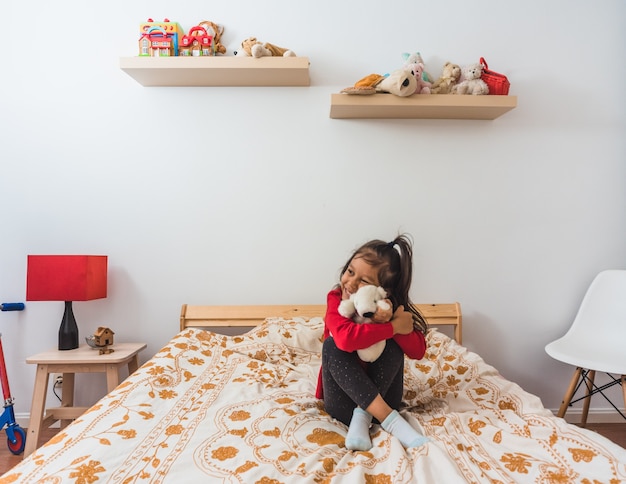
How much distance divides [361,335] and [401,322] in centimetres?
16

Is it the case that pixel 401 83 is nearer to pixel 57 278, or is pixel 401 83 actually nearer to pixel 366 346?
pixel 366 346

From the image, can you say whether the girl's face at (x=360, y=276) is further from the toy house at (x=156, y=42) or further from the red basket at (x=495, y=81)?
the toy house at (x=156, y=42)

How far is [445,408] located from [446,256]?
3.81 ft

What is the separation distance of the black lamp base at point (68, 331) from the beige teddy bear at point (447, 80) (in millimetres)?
2165

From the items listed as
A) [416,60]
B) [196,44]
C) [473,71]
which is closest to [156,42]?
[196,44]

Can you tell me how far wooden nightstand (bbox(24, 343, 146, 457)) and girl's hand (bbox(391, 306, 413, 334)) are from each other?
4.52ft

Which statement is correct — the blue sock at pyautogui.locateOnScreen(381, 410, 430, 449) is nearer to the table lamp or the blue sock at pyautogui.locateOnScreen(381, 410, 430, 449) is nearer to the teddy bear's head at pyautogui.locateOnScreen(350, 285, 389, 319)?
Answer: the teddy bear's head at pyautogui.locateOnScreen(350, 285, 389, 319)

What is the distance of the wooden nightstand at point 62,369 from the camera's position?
6.97ft

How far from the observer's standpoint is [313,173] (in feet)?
8.35

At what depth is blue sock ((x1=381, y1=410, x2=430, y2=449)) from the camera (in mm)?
1262

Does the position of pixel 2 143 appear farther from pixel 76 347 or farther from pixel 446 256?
pixel 446 256

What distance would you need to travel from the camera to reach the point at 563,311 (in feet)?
8.48

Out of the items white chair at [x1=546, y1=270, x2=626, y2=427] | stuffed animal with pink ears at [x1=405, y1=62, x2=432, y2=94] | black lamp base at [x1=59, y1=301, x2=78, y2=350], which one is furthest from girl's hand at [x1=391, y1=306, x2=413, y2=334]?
black lamp base at [x1=59, y1=301, x2=78, y2=350]

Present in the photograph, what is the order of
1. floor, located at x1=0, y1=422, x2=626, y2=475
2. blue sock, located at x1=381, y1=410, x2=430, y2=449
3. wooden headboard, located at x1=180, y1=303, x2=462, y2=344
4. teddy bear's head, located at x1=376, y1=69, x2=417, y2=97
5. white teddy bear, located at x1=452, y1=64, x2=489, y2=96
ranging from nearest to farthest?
blue sock, located at x1=381, y1=410, x2=430, y2=449, floor, located at x1=0, y1=422, x2=626, y2=475, teddy bear's head, located at x1=376, y1=69, x2=417, y2=97, white teddy bear, located at x1=452, y1=64, x2=489, y2=96, wooden headboard, located at x1=180, y1=303, x2=462, y2=344
